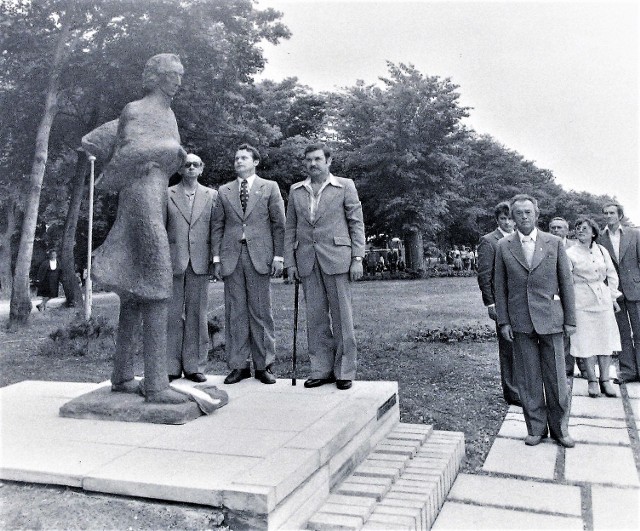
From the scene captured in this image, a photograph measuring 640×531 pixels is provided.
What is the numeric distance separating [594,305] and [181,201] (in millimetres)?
4397

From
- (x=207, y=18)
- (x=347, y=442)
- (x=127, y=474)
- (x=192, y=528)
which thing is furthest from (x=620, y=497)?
(x=207, y=18)

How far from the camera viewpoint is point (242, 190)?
17.8ft

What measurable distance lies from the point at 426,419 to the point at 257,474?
9.31 ft

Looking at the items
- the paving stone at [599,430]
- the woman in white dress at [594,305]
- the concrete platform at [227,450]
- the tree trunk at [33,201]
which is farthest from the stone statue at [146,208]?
the tree trunk at [33,201]

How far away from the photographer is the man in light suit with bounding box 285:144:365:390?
16.9 feet

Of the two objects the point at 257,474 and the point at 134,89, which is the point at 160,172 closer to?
the point at 257,474

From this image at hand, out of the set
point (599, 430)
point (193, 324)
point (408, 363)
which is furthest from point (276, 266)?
point (408, 363)

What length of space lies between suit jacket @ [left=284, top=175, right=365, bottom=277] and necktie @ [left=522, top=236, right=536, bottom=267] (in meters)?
1.31

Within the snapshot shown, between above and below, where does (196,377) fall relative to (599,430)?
above

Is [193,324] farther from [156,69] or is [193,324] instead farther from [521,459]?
[521,459]

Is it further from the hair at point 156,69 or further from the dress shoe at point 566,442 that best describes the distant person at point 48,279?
the dress shoe at point 566,442

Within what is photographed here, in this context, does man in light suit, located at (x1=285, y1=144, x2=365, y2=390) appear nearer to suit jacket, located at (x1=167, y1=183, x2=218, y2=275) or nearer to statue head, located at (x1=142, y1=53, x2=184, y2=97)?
suit jacket, located at (x1=167, y1=183, x2=218, y2=275)

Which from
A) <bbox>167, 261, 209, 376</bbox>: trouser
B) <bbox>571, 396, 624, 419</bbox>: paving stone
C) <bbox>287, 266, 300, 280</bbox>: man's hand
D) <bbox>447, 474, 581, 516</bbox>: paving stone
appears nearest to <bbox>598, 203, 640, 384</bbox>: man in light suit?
<bbox>571, 396, 624, 419</bbox>: paving stone

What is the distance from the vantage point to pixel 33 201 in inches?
518
